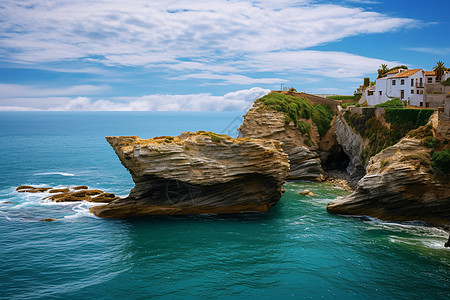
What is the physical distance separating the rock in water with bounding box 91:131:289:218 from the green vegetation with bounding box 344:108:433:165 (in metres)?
17.6

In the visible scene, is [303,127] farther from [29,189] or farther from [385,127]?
[29,189]

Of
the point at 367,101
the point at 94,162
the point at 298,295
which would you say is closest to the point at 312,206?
the point at 298,295

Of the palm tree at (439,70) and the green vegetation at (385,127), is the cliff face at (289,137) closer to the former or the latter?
the green vegetation at (385,127)

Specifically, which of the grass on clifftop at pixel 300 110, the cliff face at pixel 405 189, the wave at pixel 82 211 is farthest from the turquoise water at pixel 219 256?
the grass on clifftop at pixel 300 110

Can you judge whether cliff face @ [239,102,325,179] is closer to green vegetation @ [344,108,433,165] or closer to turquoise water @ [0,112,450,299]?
green vegetation @ [344,108,433,165]

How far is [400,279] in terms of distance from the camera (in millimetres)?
26312

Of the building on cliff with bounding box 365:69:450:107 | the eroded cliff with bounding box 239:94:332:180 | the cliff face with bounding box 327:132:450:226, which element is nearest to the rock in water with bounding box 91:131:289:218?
the cliff face with bounding box 327:132:450:226

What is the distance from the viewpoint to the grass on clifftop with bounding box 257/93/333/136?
6606cm

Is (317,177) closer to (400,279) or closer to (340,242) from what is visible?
(340,242)

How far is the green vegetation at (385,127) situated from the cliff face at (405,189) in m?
8.66

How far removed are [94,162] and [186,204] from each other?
4818 cm

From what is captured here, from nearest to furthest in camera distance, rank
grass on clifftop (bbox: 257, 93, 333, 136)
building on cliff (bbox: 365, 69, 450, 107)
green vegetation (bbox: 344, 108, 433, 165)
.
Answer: green vegetation (bbox: 344, 108, 433, 165), building on cliff (bbox: 365, 69, 450, 107), grass on clifftop (bbox: 257, 93, 333, 136)

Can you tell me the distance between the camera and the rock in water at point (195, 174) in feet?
127

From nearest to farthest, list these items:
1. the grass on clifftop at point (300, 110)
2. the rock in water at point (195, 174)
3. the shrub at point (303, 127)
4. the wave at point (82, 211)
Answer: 1. the rock in water at point (195, 174)
2. the wave at point (82, 211)
3. the shrub at point (303, 127)
4. the grass on clifftop at point (300, 110)
